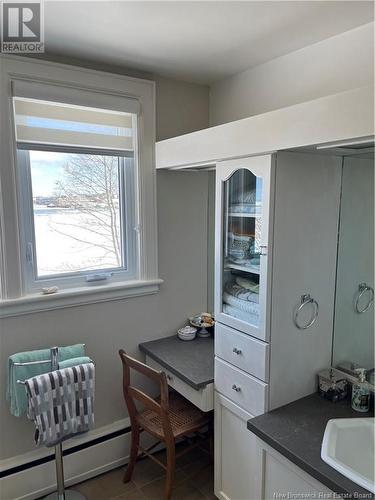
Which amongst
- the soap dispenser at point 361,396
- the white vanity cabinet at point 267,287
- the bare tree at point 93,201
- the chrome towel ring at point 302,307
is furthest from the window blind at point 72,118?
the soap dispenser at point 361,396

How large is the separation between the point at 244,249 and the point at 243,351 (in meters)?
0.48

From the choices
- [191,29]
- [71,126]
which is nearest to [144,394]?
[71,126]

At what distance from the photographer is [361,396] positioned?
1666 mm

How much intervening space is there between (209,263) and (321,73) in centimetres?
131

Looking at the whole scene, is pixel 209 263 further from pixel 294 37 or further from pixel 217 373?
pixel 294 37

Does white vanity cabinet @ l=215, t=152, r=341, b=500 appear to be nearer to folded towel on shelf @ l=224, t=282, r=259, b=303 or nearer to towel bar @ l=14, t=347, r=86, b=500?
folded towel on shelf @ l=224, t=282, r=259, b=303

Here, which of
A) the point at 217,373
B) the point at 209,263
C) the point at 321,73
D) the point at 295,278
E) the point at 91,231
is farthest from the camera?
the point at 209,263

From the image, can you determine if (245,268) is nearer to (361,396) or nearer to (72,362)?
(361,396)

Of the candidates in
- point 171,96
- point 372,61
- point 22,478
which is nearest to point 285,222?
point 372,61

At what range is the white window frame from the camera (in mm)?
1808

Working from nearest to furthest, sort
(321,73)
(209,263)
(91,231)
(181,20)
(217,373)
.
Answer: (181,20) → (321,73) → (217,373) → (91,231) → (209,263)

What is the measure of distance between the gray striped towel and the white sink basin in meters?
1.11

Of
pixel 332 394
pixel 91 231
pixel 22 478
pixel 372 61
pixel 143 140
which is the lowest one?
pixel 22 478

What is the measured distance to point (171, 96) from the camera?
229 centimetres
